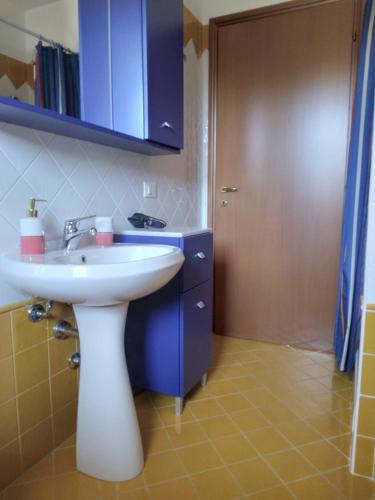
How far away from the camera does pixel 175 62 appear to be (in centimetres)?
158

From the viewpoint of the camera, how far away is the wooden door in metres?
2.02

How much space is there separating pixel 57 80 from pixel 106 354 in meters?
0.96

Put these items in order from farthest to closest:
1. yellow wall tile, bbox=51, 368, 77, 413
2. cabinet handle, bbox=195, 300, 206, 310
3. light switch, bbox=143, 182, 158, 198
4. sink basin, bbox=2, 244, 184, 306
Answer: light switch, bbox=143, 182, 158, 198 → cabinet handle, bbox=195, 300, 206, 310 → yellow wall tile, bbox=51, 368, 77, 413 → sink basin, bbox=2, 244, 184, 306

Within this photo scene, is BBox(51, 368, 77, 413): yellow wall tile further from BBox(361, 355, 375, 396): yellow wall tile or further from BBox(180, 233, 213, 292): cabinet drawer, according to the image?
BBox(361, 355, 375, 396): yellow wall tile

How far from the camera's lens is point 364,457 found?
1.18 meters

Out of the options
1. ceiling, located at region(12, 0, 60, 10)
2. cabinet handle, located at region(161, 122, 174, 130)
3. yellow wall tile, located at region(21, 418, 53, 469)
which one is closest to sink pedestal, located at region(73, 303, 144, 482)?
yellow wall tile, located at region(21, 418, 53, 469)

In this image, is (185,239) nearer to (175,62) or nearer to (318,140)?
(175,62)

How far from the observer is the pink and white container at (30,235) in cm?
104

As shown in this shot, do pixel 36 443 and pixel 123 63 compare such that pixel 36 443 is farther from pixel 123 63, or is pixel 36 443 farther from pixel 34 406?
pixel 123 63

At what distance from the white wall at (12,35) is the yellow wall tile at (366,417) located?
154 cm

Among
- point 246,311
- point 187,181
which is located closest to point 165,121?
point 187,181

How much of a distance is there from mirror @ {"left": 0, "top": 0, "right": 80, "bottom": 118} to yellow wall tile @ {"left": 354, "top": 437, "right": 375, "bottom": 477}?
5.02 feet

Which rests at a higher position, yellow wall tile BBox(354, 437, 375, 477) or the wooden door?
the wooden door

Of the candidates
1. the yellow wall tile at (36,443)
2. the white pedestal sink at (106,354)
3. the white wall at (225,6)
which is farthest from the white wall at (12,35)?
the white wall at (225,6)
